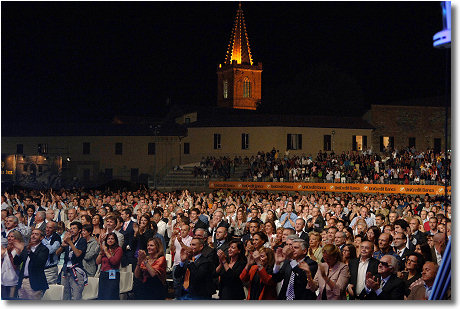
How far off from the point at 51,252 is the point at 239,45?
46.1 m

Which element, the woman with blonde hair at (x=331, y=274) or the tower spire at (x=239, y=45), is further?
the tower spire at (x=239, y=45)

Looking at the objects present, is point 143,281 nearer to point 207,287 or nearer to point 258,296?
point 207,287

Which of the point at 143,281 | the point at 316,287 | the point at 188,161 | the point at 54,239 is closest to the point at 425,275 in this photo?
the point at 316,287

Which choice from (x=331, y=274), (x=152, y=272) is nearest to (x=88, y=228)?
(x=152, y=272)

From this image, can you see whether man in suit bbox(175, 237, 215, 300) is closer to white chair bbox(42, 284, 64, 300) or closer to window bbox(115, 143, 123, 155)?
white chair bbox(42, 284, 64, 300)

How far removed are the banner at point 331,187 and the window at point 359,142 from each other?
48.9 ft

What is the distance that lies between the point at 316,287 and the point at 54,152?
4296 cm

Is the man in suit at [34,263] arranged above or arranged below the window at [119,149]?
below

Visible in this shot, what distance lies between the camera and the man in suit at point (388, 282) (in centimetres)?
776

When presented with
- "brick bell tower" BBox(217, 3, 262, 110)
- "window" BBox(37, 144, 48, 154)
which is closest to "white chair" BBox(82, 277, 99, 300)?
"window" BBox(37, 144, 48, 154)

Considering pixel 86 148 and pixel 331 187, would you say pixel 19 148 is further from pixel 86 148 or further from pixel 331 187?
pixel 331 187

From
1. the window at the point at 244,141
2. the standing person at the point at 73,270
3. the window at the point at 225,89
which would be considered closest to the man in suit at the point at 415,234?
the standing person at the point at 73,270

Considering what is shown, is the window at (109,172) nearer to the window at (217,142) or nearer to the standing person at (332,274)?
the window at (217,142)

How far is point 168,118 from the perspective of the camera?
57.2 m
